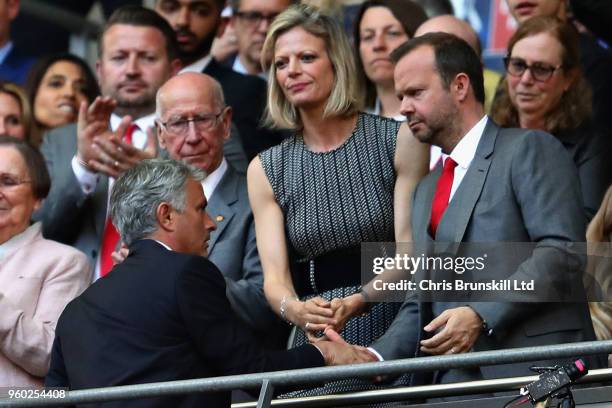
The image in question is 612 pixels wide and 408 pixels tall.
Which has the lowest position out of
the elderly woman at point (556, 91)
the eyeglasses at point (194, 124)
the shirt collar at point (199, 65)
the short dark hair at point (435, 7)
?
the eyeglasses at point (194, 124)

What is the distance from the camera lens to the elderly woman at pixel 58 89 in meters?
9.08

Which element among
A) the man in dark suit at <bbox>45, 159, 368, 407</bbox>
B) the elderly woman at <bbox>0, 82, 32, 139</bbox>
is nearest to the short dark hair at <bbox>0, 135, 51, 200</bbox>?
the elderly woman at <bbox>0, 82, 32, 139</bbox>

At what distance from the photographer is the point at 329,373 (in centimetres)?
540

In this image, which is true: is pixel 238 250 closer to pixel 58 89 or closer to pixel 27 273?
pixel 27 273

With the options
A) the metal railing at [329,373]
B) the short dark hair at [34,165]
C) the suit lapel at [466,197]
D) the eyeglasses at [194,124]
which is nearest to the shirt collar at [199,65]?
the eyeglasses at [194,124]

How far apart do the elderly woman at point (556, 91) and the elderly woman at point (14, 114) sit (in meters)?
2.63

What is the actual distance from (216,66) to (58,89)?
0.96m

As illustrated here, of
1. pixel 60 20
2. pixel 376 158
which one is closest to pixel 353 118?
pixel 376 158

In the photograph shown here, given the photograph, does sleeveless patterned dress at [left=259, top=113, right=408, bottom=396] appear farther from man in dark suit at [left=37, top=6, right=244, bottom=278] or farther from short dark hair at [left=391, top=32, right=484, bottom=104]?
man in dark suit at [left=37, top=6, right=244, bottom=278]

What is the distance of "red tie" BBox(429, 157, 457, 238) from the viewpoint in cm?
638

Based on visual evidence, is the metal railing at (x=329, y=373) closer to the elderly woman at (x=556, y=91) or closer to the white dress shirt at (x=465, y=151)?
the white dress shirt at (x=465, y=151)

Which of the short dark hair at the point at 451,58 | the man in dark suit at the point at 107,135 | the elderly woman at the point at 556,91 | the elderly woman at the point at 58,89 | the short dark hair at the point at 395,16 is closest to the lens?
the short dark hair at the point at 451,58

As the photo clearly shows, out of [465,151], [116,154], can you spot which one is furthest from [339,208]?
[116,154]

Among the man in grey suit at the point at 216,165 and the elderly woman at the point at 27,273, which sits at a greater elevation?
the man in grey suit at the point at 216,165
